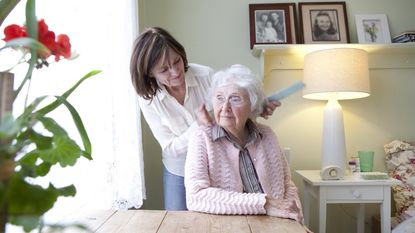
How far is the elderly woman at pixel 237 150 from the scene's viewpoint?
1.31 meters

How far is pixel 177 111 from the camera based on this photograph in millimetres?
1661

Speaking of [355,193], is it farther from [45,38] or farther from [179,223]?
[45,38]

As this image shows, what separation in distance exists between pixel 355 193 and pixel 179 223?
140cm

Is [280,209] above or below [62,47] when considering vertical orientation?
below

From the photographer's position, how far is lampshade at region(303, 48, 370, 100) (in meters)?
2.01

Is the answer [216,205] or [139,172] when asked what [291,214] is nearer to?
[216,205]

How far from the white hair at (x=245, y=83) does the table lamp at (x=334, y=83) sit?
2.44 ft

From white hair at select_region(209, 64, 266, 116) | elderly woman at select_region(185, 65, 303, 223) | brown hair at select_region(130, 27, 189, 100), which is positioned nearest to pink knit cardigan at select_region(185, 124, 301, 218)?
elderly woman at select_region(185, 65, 303, 223)

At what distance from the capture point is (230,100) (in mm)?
1378

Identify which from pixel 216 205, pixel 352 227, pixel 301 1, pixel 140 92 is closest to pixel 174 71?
pixel 140 92

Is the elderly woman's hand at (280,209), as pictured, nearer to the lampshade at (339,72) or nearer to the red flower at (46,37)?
the red flower at (46,37)

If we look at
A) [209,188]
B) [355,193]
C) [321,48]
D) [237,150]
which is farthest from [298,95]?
[209,188]

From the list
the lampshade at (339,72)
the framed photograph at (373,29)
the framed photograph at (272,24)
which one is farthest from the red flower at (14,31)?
the framed photograph at (373,29)

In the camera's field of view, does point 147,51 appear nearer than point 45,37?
No
